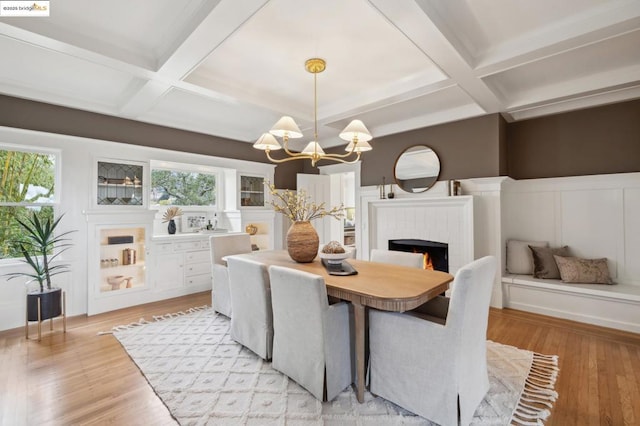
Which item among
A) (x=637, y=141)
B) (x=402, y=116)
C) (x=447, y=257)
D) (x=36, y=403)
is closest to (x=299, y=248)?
(x=36, y=403)

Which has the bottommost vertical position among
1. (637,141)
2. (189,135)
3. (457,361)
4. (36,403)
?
(36,403)

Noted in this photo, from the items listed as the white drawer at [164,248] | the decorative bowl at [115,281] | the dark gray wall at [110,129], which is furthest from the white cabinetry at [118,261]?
the dark gray wall at [110,129]

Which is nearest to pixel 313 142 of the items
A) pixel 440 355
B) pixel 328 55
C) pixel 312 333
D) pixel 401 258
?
pixel 328 55

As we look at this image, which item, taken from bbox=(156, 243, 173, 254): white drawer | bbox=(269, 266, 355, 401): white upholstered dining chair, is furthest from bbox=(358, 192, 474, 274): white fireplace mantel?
bbox=(156, 243, 173, 254): white drawer

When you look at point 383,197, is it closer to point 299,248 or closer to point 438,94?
point 438,94

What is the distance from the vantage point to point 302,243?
2.75 metres

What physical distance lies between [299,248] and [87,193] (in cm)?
289

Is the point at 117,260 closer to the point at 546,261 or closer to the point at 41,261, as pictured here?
the point at 41,261

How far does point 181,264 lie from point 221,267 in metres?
1.47

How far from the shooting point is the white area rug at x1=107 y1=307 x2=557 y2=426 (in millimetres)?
1786

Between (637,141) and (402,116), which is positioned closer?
(637,141)

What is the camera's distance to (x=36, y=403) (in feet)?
6.45

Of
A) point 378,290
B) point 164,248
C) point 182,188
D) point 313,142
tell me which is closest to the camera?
point 378,290

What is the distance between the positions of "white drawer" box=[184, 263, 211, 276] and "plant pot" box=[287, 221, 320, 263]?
2454mm
